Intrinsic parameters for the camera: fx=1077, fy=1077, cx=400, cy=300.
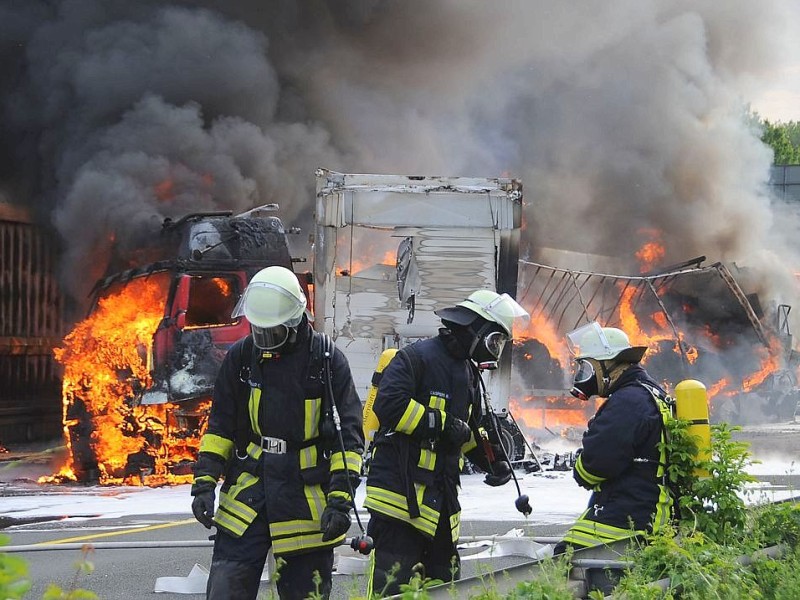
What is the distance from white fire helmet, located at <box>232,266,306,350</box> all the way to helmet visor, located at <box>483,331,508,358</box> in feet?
2.66

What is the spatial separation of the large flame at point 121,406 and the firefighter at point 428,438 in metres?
5.62

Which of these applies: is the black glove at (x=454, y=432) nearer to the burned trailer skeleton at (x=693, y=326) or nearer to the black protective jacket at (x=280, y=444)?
the black protective jacket at (x=280, y=444)

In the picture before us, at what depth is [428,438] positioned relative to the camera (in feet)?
14.1

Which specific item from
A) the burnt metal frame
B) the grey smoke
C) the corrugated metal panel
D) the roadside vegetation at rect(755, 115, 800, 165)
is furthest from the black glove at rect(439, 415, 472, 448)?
the roadside vegetation at rect(755, 115, 800, 165)

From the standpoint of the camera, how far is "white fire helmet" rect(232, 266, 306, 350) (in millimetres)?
4051

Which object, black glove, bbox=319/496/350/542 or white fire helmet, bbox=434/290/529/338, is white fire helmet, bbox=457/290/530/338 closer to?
white fire helmet, bbox=434/290/529/338

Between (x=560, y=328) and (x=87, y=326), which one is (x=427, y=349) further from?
(x=560, y=328)

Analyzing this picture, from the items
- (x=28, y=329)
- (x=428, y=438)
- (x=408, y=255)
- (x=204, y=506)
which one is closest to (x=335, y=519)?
(x=204, y=506)

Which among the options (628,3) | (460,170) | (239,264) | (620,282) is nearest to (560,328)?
(620,282)

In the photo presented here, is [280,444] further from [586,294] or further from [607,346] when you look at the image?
[586,294]

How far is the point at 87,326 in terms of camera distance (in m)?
10.4

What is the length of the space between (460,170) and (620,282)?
158 inches

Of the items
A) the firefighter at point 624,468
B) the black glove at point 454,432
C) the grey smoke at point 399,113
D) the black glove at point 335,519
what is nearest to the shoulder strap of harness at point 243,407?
the black glove at point 335,519

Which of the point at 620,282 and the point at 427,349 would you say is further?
the point at 620,282
